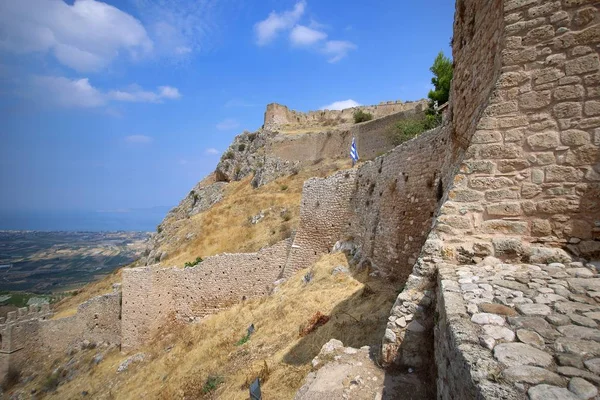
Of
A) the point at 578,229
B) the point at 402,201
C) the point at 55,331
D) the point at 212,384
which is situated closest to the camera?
the point at 578,229

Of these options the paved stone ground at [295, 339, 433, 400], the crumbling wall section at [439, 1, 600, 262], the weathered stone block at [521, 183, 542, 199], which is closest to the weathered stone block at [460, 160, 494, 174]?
the crumbling wall section at [439, 1, 600, 262]

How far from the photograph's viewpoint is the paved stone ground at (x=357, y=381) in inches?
120

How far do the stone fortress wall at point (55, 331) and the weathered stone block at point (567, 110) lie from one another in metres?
20.4

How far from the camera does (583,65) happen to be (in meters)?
3.12

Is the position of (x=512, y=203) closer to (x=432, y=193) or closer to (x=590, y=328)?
(x=590, y=328)

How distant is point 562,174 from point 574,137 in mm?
377

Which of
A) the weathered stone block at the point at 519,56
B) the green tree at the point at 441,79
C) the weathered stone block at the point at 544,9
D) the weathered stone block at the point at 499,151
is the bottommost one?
the weathered stone block at the point at 499,151

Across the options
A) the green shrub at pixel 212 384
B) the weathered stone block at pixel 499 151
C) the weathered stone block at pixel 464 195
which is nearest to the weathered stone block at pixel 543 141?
the weathered stone block at pixel 499 151

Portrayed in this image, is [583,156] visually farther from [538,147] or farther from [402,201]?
[402,201]

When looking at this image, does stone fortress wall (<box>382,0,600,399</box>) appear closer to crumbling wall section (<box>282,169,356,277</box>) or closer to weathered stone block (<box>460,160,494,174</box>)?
weathered stone block (<box>460,160,494,174</box>)

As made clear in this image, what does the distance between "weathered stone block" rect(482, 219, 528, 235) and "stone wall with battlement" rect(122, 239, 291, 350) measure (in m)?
12.0

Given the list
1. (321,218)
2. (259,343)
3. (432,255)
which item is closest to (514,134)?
(432,255)

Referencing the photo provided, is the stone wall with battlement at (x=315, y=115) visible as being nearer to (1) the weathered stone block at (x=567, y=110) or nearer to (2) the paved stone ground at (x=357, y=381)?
(1) the weathered stone block at (x=567, y=110)

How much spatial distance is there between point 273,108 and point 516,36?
4755 cm
